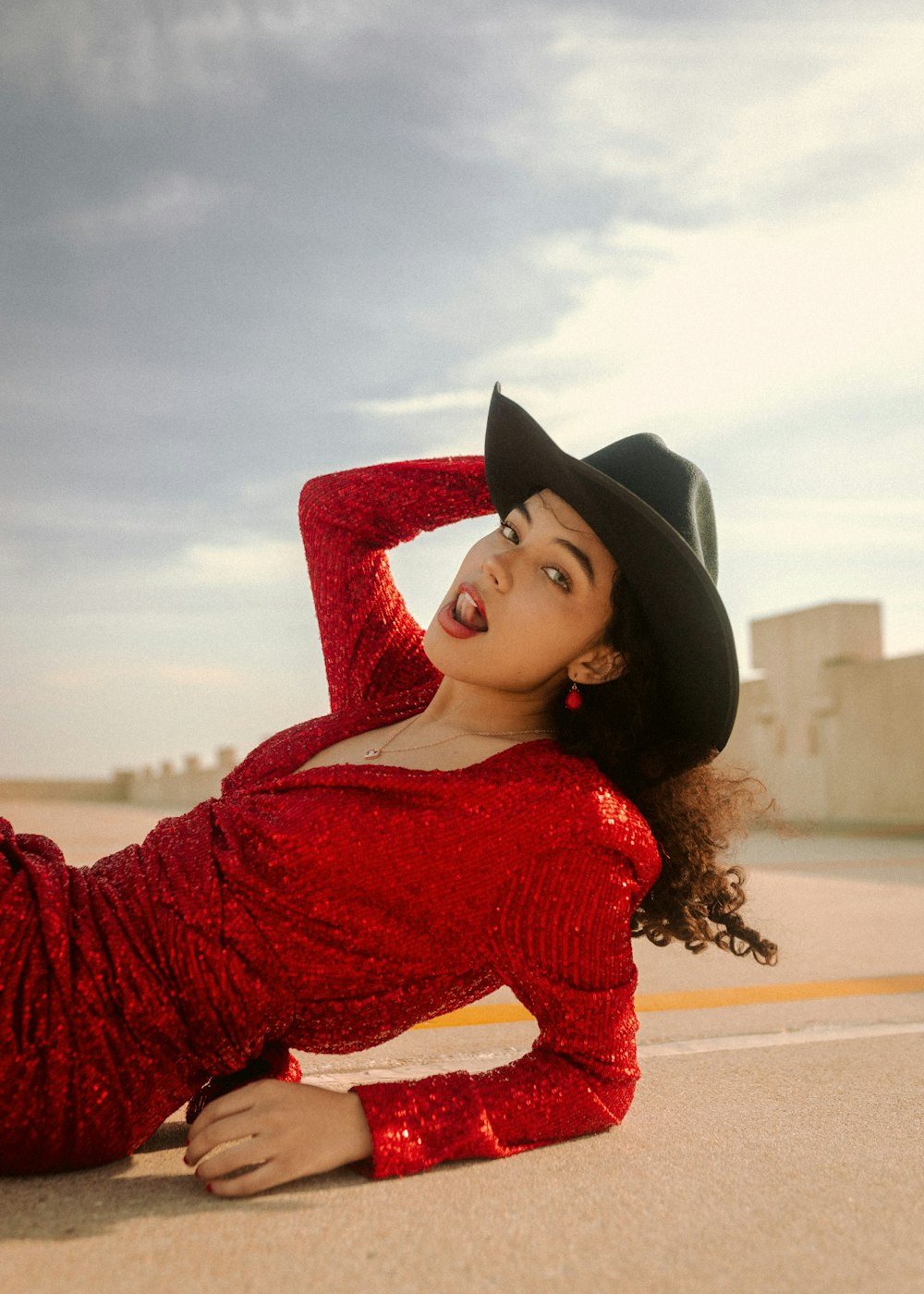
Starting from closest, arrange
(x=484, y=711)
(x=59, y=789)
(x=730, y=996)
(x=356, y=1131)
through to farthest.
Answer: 1. (x=356, y=1131)
2. (x=484, y=711)
3. (x=730, y=996)
4. (x=59, y=789)

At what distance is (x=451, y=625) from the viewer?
2.36 metres

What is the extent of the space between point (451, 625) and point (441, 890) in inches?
22.2

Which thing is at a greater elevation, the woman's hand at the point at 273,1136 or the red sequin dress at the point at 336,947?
the red sequin dress at the point at 336,947

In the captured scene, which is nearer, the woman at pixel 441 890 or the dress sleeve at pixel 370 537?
the woman at pixel 441 890

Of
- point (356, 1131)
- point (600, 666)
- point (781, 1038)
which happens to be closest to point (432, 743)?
point (600, 666)

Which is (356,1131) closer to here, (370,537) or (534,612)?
(534,612)

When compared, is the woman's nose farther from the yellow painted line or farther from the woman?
the yellow painted line

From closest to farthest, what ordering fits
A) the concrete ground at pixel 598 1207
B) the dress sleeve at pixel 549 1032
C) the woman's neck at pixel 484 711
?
1. the concrete ground at pixel 598 1207
2. the dress sleeve at pixel 549 1032
3. the woman's neck at pixel 484 711

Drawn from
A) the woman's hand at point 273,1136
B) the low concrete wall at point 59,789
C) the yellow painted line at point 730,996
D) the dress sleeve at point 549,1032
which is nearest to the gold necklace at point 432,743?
the dress sleeve at point 549,1032

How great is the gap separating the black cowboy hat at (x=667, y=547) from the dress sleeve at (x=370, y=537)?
0.62 meters

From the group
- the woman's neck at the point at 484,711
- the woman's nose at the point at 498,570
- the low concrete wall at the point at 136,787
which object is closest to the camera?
the woman's nose at the point at 498,570

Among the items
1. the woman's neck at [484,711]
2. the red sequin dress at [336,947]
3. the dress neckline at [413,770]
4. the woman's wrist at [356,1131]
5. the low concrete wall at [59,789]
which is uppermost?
the woman's neck at [484,711]

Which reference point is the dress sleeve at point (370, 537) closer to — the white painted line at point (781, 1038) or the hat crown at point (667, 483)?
the hat crown at point (667, 483)

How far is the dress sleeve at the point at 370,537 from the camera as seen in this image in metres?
2.91
